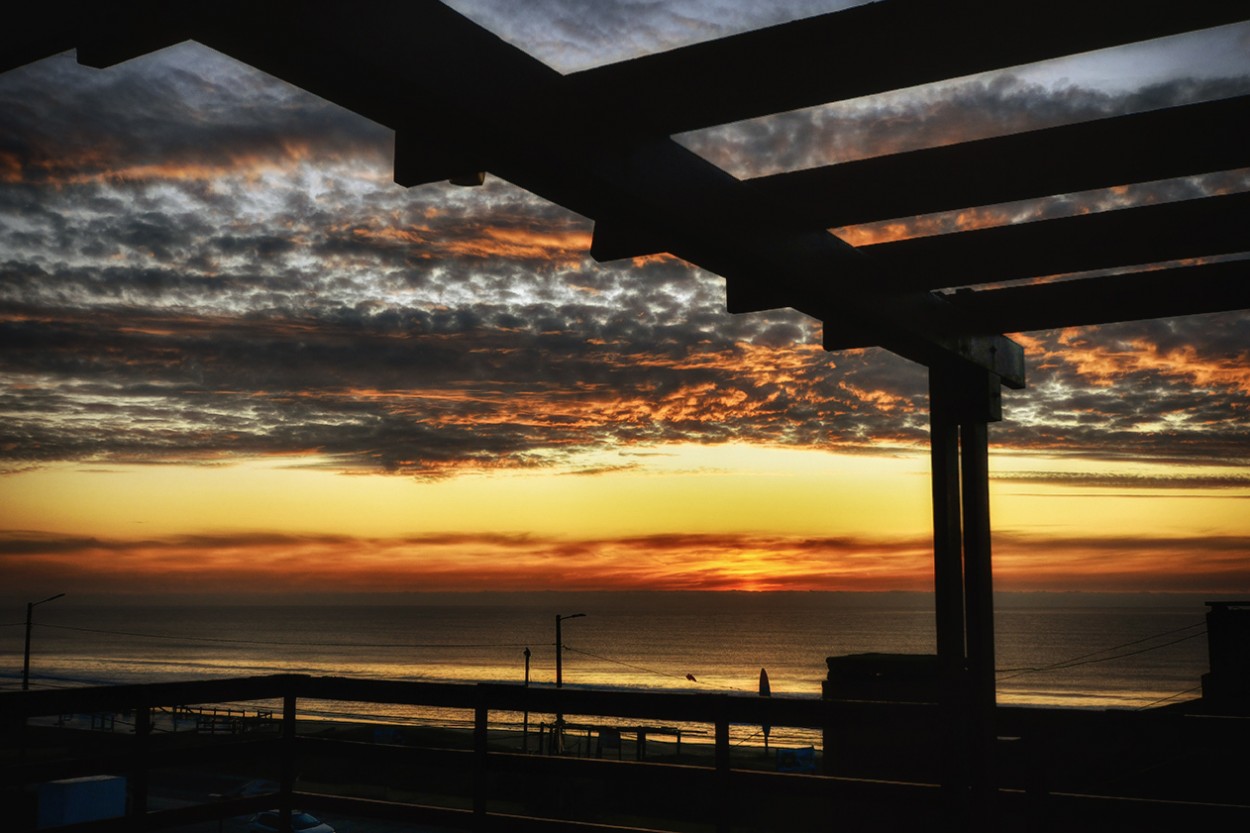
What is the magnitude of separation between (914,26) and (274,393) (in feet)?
125

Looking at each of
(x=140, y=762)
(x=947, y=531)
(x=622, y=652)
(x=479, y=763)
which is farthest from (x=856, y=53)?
(x=622, y=652)

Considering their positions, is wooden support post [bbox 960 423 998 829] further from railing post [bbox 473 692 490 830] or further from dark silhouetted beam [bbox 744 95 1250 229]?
railing post [bbox 473 692 490 830]

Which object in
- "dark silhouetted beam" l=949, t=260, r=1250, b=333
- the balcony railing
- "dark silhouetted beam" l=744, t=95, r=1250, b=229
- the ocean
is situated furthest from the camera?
the ocean

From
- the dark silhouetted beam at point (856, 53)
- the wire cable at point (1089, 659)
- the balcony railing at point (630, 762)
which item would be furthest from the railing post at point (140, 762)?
the wire cable at point (1089, 659)

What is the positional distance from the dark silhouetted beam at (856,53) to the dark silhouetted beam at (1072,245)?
1.48 m

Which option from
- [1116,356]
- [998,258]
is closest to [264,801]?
[998,258]

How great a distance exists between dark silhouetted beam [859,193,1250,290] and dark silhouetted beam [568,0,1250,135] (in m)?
1.48

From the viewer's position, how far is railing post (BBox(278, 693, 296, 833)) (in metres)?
4.31

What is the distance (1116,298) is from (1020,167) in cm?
165

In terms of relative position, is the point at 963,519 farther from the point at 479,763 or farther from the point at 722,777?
the point at 479,763

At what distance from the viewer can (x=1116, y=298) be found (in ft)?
14.7

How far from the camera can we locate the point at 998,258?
3.96 m

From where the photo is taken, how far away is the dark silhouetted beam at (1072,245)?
141 inches

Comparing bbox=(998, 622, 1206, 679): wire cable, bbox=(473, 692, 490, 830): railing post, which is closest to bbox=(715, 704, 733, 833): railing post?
bbox=(473, 692, 490, 830): railing post
